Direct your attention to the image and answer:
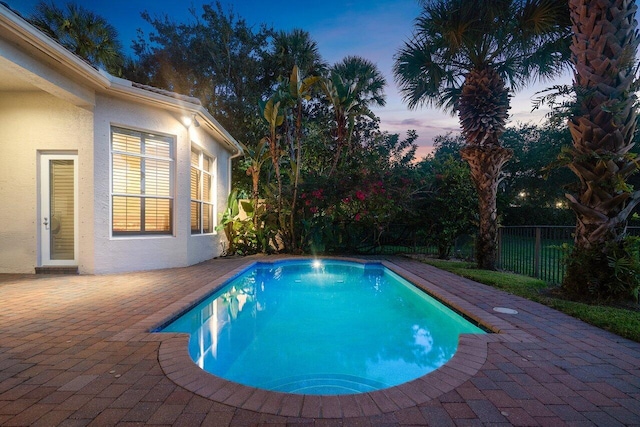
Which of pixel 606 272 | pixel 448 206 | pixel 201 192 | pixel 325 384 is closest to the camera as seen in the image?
pixel 325 384

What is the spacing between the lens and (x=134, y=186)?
754cm

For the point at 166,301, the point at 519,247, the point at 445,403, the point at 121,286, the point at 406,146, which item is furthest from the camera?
the point at 406,146

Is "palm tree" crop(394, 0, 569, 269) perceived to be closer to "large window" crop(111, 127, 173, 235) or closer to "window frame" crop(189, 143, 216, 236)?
"window frame" crop(189, 143, 216, 236)

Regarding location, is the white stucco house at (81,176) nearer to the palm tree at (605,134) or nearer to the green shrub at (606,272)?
the palm tree at (605,134)

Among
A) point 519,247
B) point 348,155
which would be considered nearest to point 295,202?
point 348,155

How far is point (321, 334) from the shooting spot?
438 cm

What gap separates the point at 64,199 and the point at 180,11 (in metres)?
18.8

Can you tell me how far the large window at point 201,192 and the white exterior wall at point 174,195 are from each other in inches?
15.0

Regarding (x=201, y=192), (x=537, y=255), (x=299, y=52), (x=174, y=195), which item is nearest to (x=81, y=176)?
(x=174, y=195)

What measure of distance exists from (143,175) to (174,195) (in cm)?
81

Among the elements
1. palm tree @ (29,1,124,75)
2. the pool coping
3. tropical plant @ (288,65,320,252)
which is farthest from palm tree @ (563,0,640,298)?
palm tree @ (29,1,124,75)

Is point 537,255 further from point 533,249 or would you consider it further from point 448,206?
point 448,206

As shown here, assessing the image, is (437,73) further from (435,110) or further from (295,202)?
(295,202)

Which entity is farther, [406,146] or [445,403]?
[406,146]
